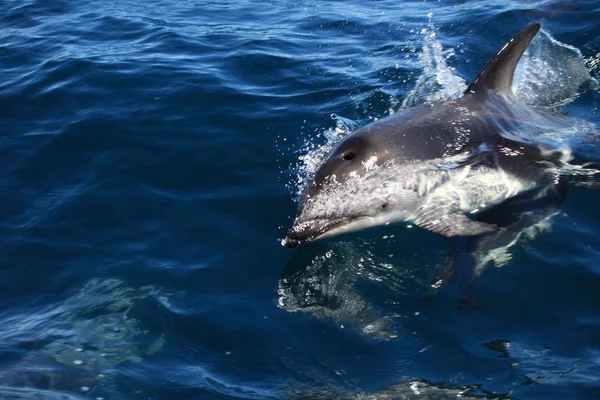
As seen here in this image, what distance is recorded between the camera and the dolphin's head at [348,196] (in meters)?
8.49

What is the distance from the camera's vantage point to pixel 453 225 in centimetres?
880

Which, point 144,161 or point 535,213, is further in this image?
point 144,161

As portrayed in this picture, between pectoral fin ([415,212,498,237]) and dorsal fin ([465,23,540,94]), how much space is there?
2.20 meters

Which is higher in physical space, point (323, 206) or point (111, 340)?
point (323, 206)

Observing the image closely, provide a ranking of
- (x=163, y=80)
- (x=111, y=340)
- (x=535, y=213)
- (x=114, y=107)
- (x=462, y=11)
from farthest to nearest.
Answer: (x=462, y=11) → (x=163, y=80) → (x=114, y=107) → (x=535, y=213) → (x=111, y=340)

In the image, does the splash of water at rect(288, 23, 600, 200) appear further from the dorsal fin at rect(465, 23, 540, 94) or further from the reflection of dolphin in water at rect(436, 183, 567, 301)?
the reflection of dolphin in water at rect(436, 183, 567, 301)

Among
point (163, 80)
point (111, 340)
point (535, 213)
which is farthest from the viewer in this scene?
point (163, 80)

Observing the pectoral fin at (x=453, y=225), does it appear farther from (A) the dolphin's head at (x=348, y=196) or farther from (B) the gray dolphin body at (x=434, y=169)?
(A) the dolphin's head at (x=348, y=196)

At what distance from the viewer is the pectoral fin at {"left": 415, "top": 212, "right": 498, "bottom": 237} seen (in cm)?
873

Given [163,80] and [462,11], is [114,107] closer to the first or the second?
[163,80]

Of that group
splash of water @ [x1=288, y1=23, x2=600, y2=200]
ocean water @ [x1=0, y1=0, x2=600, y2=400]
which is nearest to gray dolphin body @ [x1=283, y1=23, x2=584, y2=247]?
ocean water @ [x1=0, y1=0, x2=600, y2=400]

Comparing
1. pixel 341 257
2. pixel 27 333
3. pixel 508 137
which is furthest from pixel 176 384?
pixel 508 137

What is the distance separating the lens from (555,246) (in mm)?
8781

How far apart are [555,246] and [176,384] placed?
4.89m
